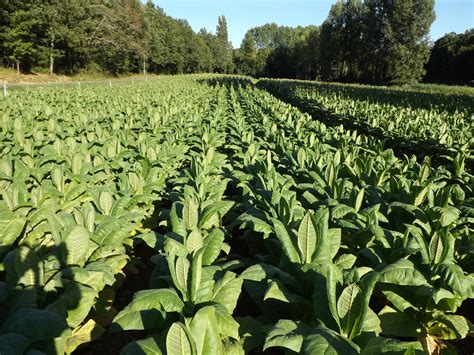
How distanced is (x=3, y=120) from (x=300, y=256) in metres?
7.72

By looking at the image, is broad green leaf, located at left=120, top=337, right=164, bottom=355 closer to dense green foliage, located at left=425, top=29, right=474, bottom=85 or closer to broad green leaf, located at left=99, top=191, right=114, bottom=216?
broad green leaf, located at left=99, top=191, right=114, bottom=216

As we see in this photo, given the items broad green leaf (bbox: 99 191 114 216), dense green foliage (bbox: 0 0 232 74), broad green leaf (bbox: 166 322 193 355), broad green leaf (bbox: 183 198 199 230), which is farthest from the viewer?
dense green foliage (bbox: 0 0 232 74)

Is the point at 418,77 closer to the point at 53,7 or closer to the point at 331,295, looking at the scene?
the point at 53,7

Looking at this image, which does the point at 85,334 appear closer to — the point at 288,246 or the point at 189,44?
the point at 288,246

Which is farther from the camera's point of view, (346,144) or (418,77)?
(418,77)

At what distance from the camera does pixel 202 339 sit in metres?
1.71

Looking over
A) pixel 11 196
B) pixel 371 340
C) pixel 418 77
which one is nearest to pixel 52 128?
pixel 11 196

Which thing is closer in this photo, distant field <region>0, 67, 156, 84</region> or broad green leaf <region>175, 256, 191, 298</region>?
broad green leaf <region>175, 256, 191, 298</region>

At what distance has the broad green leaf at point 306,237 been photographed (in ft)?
8.37

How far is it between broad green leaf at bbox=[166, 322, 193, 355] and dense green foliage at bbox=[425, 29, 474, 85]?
67.7 m

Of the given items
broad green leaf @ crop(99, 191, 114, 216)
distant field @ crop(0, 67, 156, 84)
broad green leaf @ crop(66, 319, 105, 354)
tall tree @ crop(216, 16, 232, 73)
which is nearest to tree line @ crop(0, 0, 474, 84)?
distant field @ crop(0, 67, 156, 84)

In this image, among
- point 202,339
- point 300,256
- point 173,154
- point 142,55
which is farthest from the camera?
point 142,55

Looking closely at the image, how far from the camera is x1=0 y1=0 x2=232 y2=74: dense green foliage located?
39.1 meters

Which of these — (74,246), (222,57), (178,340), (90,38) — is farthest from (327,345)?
(222,57)
